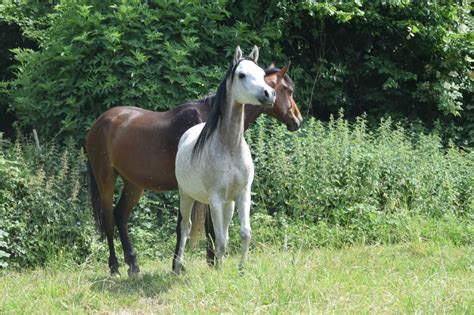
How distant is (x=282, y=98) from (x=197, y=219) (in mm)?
1499

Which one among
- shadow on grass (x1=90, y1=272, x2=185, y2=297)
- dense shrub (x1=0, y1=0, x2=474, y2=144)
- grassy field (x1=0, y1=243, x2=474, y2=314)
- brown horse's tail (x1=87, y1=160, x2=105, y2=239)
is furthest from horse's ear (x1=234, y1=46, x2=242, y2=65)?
dense shrub (x1=0, y1=0, x2=474, y2=144)

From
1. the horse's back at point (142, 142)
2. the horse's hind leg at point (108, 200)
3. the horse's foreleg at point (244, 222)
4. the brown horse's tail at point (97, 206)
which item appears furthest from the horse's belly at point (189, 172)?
the brown horse's tail at point (97, 206)

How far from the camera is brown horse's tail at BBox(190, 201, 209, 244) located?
22.0 feet

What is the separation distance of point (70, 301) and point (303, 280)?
1.73m

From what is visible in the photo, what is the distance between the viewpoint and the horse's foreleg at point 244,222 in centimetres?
568

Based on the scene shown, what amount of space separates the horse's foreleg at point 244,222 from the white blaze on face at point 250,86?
2.46 feet

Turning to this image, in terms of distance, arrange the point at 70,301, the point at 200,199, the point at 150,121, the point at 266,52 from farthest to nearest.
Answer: the point at 266,52, the point at 150,121, the point at 200,199, the point at 70,301

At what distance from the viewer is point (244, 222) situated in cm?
572

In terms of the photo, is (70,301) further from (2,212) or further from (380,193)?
(380,193)

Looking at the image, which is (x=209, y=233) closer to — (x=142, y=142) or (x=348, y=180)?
(x=142, y=142)

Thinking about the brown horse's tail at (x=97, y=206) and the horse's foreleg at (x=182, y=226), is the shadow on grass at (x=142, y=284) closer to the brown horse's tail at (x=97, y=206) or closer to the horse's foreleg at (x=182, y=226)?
the horse's foreleg at (x=182, y=226)

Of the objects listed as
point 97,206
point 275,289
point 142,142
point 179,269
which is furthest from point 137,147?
point 275,289

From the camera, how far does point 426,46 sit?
1097cm

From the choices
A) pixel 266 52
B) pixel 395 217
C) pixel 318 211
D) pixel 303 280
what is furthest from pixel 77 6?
pixel 303 280
